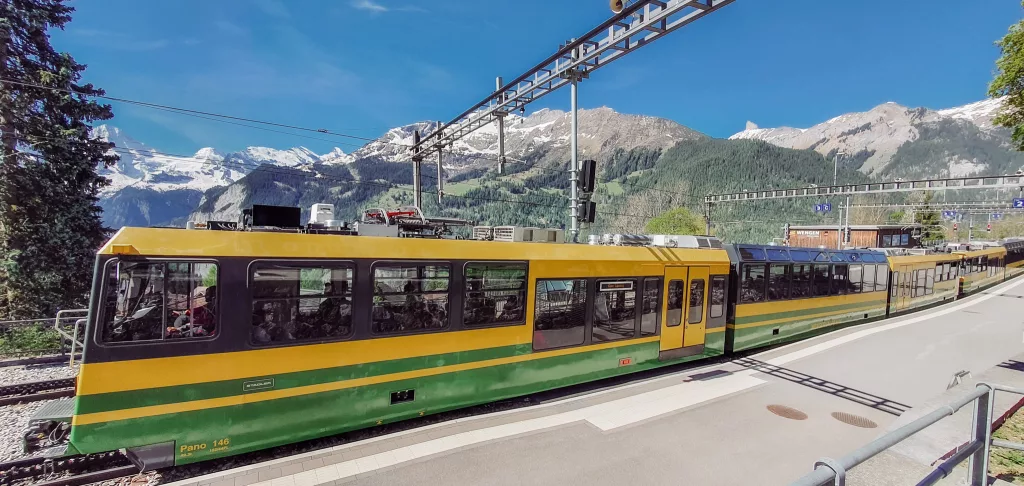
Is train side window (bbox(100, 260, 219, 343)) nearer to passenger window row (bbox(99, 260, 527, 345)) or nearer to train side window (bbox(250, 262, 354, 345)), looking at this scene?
passenger window row (bbox(99, 260, 527, 345))

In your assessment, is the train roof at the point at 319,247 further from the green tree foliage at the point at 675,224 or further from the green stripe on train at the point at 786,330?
the green tree foliage at the point at 675,224

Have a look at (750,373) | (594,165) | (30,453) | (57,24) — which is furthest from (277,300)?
(57,24)

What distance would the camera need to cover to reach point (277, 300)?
6.07m

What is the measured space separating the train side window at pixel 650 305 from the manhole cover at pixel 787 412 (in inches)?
105

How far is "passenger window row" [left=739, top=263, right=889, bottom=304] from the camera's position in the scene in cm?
1273

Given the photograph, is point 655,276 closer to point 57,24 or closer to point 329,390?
point 329,390

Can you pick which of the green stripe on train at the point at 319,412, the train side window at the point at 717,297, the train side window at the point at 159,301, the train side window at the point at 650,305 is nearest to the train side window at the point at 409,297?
the green stripe on train at the point at 319,412

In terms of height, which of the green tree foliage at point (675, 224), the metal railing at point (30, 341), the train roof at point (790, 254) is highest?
the green tree foliage at point (675, 224)

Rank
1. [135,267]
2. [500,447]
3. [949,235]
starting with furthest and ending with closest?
1. [949,235]
2. [500,447]
3. [135,267]

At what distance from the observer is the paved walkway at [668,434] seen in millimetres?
6027

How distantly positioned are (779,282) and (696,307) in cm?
422

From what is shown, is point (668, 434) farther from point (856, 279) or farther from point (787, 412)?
point (856, 279)

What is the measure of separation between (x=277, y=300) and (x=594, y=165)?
7.18 meters

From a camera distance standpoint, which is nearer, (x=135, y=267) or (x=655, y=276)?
(x=135, y=267)
